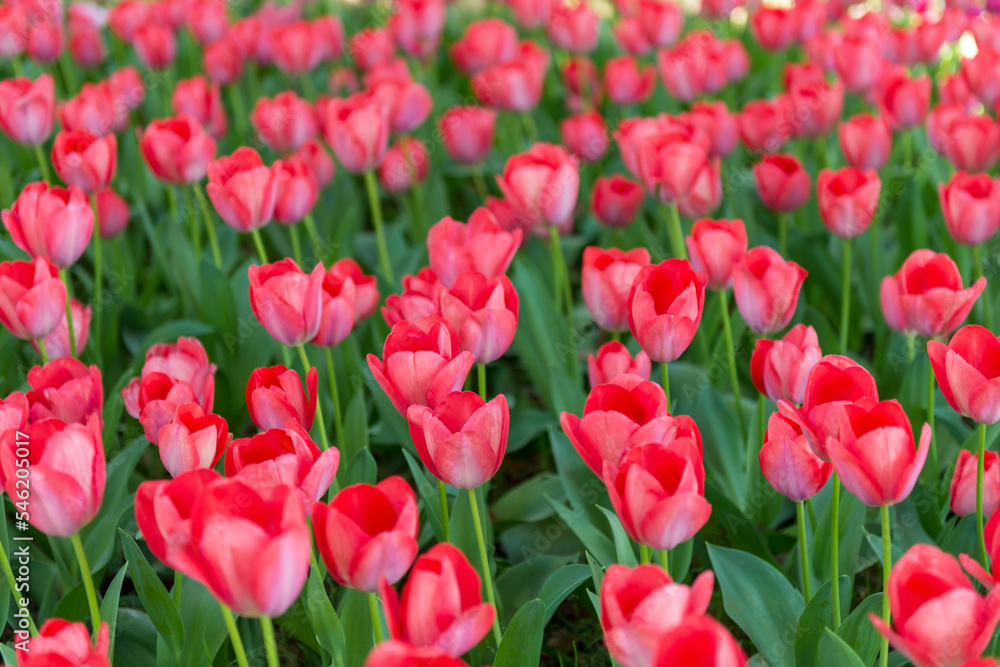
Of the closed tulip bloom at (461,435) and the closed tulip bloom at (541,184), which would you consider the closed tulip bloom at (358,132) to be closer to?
the closed tulip bloom at (541,184)

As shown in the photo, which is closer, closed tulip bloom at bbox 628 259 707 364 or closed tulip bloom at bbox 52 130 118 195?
Answer: closed tulip bloom at bbox 628 259 707 364

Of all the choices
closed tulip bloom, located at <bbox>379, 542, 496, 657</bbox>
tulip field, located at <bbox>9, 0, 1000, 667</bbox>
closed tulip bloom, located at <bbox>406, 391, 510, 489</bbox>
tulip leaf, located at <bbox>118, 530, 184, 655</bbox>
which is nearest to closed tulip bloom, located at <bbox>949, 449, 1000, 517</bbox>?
tulip field, located at <bbox>9, 0, 1000, 667</bbox>

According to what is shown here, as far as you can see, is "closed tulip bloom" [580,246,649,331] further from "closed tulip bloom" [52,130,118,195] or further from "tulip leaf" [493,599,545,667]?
"closed tulip bloom" [52,130,118,195]

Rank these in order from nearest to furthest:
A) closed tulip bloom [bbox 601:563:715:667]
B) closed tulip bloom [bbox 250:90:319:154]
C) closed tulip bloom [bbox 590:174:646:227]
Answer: closed tulip bloom [bbox 601:563:715:667] < closed tulip bloom [bbox 590:174:646:227] < closed tulip bloom [bbox 250:90:319:154]

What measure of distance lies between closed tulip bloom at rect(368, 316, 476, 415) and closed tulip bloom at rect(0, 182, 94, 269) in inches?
28.4

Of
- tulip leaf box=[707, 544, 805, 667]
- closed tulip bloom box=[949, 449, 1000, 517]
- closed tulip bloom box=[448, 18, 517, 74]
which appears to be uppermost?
closed tulip bloom box=[448, 18, 517, 74]

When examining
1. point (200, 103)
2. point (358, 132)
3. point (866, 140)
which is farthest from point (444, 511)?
point (200, 103)

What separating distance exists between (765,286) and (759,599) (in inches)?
17.1

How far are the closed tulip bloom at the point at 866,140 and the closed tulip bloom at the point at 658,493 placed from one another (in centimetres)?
147

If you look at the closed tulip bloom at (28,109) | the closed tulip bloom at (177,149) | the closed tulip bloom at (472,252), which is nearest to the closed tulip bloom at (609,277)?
the closed tulip bloom at (472,252)

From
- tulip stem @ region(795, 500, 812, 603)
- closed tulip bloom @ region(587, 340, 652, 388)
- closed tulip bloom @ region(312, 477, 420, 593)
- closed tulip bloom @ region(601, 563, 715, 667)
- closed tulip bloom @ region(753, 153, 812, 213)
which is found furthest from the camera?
closed tulip bloom @ region(753, 153, 812, 213)

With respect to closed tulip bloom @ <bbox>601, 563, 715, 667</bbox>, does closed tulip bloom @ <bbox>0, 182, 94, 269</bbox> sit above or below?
below

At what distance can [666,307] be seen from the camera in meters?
1.25

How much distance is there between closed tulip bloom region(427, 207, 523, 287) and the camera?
148cm
